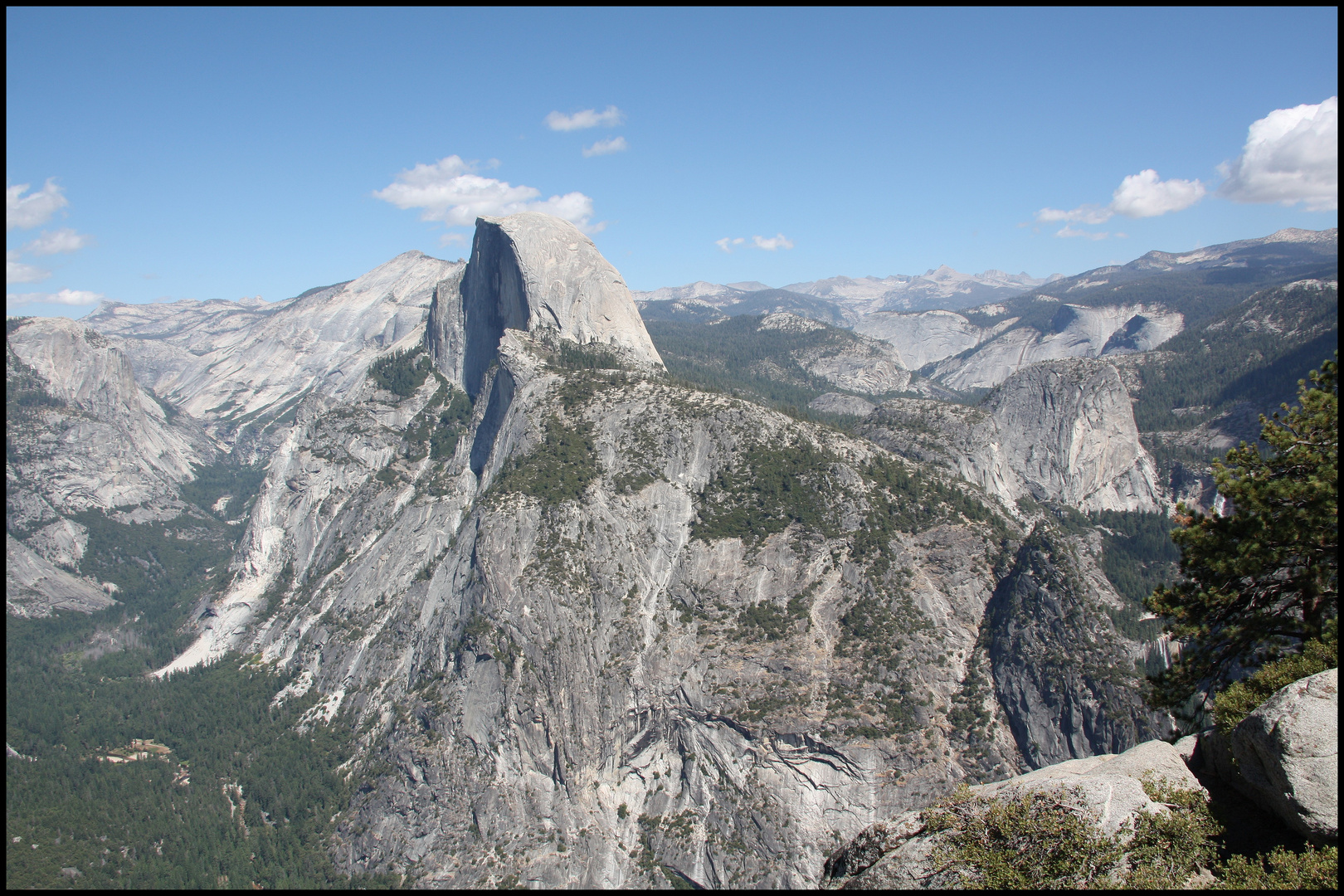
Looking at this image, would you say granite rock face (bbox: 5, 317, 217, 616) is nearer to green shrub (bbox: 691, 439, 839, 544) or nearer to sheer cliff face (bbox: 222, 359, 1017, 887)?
sheer cliff face (bbox: 222, 359, 1017, 887)

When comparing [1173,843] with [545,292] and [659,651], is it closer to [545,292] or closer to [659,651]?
[659,651]

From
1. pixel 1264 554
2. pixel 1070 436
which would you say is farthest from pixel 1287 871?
pixel 1070 436

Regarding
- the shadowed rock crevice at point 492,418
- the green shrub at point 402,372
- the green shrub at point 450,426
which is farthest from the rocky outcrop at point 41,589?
the shadowed rock crevice at point 492,418

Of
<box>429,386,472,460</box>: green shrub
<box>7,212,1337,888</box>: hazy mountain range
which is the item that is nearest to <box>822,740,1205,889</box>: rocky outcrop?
<box>7,212,1337,888</box>: hazy mountain range

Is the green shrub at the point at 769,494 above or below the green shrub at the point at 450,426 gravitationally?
below

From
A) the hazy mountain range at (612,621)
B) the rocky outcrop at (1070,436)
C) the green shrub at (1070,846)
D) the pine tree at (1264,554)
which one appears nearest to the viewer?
the green shrub at (1070,846)

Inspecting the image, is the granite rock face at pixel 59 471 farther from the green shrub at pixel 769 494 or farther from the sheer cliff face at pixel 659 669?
the green shrub at pixel 769 494
